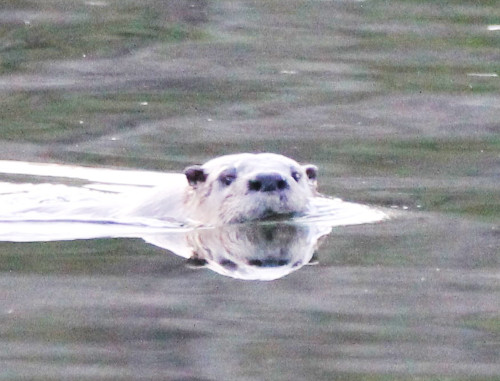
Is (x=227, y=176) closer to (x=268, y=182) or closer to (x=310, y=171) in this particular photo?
(x=268, y=182)

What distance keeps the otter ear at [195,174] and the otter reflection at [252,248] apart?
0.32 meters

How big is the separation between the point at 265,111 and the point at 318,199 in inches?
112

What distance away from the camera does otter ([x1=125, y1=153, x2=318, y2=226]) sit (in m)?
6.78

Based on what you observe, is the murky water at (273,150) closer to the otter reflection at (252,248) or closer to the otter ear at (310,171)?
the otter reflection at (252,248)

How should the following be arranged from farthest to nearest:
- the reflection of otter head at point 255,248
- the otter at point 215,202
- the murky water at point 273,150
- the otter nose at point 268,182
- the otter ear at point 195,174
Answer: the otter ear at point 195,174, the otter at point 215,202, the otter nose at point 268,182, the reflection of otter head at point 255,248, the murky water at point 273,150

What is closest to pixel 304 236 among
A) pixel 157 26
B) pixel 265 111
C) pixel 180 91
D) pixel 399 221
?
pixel 399 221

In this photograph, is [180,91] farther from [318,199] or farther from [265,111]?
[318,199]

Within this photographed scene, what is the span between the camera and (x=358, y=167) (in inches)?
329

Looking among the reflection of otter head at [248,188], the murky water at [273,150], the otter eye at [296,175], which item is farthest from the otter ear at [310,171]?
the murky water at [273,150]

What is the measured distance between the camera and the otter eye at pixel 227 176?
23.0 ft

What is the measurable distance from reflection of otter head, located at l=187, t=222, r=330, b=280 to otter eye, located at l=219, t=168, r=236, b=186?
221 mm

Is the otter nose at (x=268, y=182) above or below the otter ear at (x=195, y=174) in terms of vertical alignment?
above

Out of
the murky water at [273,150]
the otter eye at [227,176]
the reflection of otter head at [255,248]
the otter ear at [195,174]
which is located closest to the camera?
the murky water at [273,150]

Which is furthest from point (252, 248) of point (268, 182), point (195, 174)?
point (195, 174)
